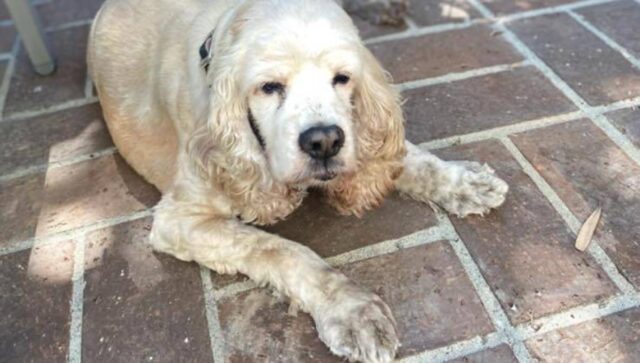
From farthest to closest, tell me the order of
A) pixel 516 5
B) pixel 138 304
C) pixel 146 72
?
pixel 516 5
pixel 146 72
pixel 138 304

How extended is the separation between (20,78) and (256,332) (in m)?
2.49

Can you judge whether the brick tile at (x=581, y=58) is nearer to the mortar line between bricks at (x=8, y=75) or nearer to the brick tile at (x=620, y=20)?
the brick tile at (x=620, y=20)

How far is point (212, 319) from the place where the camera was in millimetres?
2104

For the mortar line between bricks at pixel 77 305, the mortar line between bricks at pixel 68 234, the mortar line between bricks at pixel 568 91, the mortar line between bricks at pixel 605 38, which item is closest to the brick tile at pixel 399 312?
the mortar line between bricks at pixel 77 305

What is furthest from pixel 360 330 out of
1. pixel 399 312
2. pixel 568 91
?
pixel 568 91

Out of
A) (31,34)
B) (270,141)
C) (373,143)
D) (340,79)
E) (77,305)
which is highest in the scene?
(340,79)

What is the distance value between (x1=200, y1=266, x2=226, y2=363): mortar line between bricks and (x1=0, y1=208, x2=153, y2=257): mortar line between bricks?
480 millimetres

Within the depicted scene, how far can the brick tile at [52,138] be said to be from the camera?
9.66 ft

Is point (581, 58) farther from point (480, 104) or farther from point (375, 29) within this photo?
point (375, 29)

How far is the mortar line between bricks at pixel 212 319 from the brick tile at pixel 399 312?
0.07 feet

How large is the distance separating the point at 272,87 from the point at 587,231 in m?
1.32

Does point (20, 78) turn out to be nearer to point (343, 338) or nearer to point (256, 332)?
point (256, 332)

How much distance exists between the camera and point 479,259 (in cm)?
220

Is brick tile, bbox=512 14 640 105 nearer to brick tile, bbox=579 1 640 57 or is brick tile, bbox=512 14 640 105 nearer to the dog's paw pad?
brick tile, bbox=579 1 640 57
